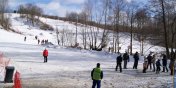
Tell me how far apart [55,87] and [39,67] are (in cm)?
1120

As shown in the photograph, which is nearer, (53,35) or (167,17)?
(167,17)

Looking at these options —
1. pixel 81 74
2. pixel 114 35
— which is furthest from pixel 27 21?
pixel 81 74

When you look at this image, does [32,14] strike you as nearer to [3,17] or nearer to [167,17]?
[3,17]

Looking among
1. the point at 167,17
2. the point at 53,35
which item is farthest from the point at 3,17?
the point at 167,17

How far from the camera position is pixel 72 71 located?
32094mm

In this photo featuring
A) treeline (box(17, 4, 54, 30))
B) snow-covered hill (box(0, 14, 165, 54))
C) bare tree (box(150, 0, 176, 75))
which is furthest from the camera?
treeline (box(17, 4, 54, 30))

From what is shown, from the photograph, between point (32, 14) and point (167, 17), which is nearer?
point (167, 17)

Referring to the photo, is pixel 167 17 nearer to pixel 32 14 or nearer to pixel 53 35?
pixel 53 35

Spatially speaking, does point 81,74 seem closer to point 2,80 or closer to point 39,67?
point 39,67

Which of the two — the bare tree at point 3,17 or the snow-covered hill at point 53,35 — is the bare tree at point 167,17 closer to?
the snow-covered hill at point 53,35

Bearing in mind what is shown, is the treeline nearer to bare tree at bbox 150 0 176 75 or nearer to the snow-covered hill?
the snow-covered hill

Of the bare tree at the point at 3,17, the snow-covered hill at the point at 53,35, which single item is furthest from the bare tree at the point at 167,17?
the bare tree at the point at 3,17

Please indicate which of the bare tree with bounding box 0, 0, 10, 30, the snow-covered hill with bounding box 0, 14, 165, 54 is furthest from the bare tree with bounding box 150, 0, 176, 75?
the bare tree with bounding box 0, 0, 10, 30

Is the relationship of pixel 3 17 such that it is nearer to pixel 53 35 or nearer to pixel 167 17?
pixel 53 35
